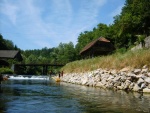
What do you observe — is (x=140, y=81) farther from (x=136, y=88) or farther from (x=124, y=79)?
(x=124, y=79)

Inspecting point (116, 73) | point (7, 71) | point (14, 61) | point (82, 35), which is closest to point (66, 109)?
point (116, 73)

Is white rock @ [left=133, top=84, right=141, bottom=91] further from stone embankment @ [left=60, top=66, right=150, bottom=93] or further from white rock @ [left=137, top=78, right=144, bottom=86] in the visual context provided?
white rock @ [left=137, top=78, right=144, bottom=86]

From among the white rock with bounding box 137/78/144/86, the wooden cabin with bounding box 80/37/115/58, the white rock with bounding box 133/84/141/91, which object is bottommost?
the white rock with bounding box 133/84/141/91

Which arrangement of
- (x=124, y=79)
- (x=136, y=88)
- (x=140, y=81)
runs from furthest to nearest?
(x=124, y=79) < (x=136, y=88) < (x=140, y=81)

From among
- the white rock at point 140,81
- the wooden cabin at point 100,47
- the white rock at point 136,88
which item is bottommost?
the white rock at point 136,88

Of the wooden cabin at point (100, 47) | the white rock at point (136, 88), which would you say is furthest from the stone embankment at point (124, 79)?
the wooden cabin at point (100, 47)

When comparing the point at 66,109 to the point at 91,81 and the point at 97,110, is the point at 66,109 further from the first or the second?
the point at 91,81

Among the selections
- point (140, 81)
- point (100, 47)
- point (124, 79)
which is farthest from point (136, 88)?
point (100, 47)

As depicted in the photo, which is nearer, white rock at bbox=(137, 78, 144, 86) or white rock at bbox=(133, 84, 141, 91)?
white rock at bbox=(137, 78, 144, 86)

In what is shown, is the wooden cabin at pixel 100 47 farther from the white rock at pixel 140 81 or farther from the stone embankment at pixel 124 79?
the white rock at pixel 140 81

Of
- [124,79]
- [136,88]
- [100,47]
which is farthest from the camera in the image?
[100,47]

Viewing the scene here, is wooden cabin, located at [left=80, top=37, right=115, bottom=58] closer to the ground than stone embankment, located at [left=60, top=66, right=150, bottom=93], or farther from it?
farther from it

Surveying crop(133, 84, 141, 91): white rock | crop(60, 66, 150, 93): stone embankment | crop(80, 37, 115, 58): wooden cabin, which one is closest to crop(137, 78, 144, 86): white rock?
crop(60, 66, 150, 93): stone embankment

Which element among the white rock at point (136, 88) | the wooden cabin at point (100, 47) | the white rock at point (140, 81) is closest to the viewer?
the white rock at point (140, 81)
